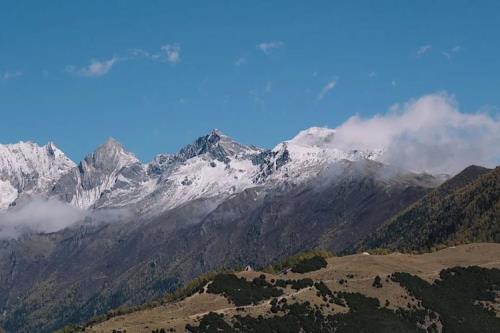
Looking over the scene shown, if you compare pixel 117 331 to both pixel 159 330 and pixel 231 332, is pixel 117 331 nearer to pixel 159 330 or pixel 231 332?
pixel 159 330

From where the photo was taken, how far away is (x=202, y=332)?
652 ft

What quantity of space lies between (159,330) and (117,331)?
10683 millimetres

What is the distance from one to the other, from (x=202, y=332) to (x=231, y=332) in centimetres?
729

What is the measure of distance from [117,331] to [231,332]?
28.7m

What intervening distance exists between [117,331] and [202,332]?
→ 2141 cm

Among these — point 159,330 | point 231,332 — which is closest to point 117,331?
point 159,330

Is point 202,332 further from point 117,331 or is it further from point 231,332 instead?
point 117,331

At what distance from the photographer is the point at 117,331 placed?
7849 inches

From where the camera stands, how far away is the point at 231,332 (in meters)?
200

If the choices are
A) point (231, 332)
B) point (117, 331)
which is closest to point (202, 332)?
point (231, 332)
